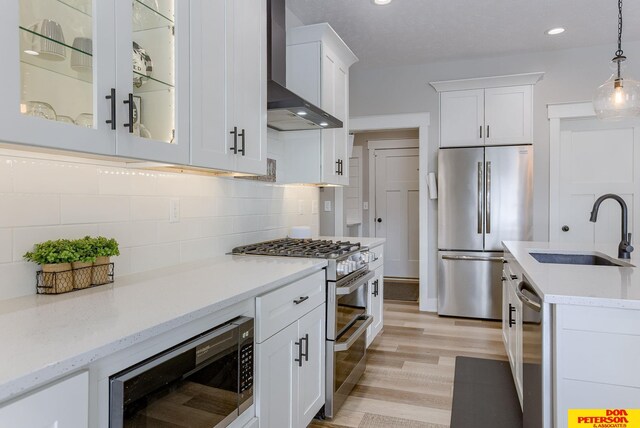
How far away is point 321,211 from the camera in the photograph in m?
4.48

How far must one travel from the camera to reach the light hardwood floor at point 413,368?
94.3 inches

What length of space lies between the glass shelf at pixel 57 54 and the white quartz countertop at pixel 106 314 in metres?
0.70

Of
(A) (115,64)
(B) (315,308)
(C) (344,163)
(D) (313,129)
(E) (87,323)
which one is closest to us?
(E) (87,323)

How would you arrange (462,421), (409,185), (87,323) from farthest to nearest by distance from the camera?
(409,185), (462,421), (87,323)

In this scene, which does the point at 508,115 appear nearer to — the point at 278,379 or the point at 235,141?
the point at 235,141

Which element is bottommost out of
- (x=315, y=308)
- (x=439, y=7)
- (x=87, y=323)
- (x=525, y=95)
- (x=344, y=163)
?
(x=315, y=308)

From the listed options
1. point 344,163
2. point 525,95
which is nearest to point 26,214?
point 344,163

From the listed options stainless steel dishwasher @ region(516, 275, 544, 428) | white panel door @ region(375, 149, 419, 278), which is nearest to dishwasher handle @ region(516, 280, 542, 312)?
stainless steel dishwasher @ region(516, 275, 544, 428)

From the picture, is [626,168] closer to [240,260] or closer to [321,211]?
[321,211]

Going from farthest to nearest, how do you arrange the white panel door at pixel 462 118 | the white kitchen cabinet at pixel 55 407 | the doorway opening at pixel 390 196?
the doorway opening at pixel 390 196 → the white panel door at pixel 462 118 → the white kitchen cabinet at pixel 55 407

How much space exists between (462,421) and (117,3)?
261 centimetres

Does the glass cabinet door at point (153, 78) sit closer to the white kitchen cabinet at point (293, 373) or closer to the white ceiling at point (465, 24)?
the white kitchen cabinet at point (293, 373)

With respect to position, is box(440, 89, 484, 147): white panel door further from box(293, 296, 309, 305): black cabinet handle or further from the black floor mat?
box(293, 296, 309, 305): black cabinet handle

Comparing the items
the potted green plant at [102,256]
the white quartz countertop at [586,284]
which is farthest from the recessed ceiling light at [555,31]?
the potted green plant at [102,256]
